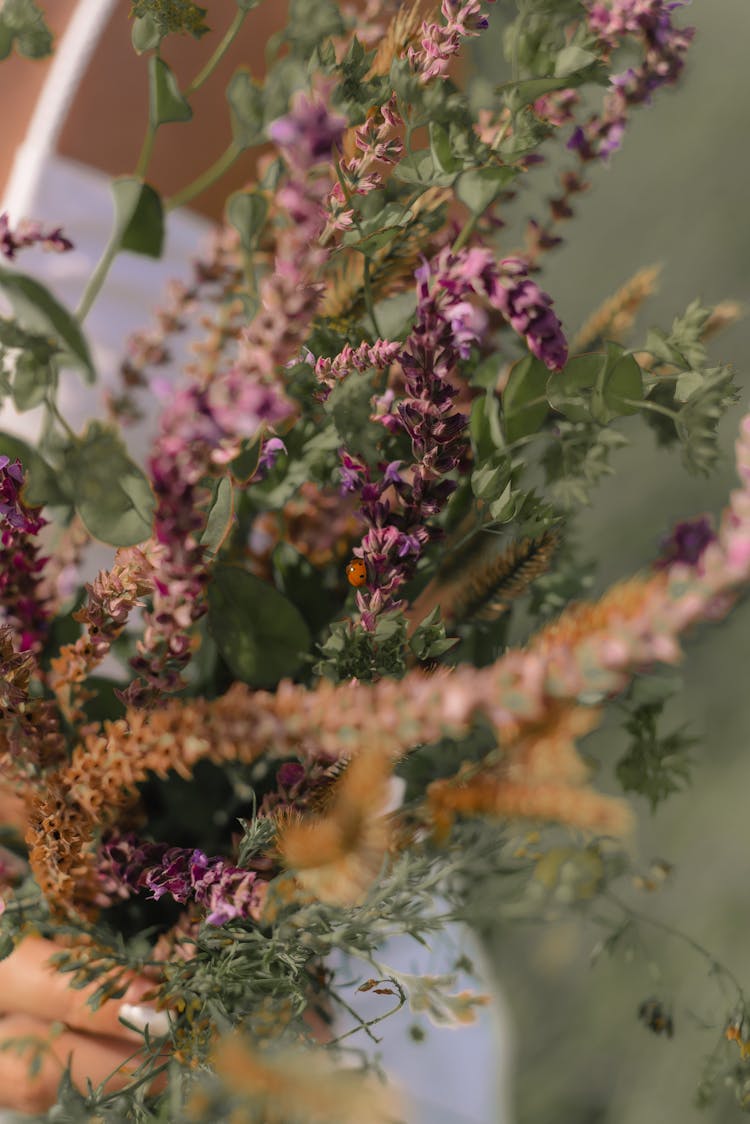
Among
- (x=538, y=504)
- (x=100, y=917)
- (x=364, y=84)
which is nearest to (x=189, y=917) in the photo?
(x=100, y=917)

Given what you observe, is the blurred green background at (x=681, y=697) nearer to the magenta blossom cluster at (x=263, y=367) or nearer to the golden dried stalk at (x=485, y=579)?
the golden dried stalk at (x=485, y=579)

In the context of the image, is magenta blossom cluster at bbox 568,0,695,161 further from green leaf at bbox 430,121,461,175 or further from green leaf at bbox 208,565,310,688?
green leaf at bbox 208,565,310,688

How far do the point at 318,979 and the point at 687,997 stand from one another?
2.73 ft

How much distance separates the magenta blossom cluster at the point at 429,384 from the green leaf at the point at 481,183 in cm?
2

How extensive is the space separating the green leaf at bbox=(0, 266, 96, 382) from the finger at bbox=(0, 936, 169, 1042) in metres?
0.26

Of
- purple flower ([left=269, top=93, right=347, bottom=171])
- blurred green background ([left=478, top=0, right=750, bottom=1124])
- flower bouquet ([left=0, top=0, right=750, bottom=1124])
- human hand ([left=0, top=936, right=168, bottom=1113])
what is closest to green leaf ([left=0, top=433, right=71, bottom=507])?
flower bouquet ([left=0, top=0, right=750, bottom=1124])

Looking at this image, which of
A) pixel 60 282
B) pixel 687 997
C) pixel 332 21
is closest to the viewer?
pixel 332 21

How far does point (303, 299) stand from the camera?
0.59 feet

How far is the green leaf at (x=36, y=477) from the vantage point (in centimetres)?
23

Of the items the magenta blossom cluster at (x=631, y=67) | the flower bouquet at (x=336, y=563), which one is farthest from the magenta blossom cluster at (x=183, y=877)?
the magenta blossom cluster at (x=631, y=67)

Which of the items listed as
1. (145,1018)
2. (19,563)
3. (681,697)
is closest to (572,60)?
(19,563)

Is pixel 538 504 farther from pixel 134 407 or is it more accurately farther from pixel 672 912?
pixel 672 912

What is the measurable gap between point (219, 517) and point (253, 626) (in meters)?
0.07

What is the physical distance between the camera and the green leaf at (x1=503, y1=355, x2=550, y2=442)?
30 cm
